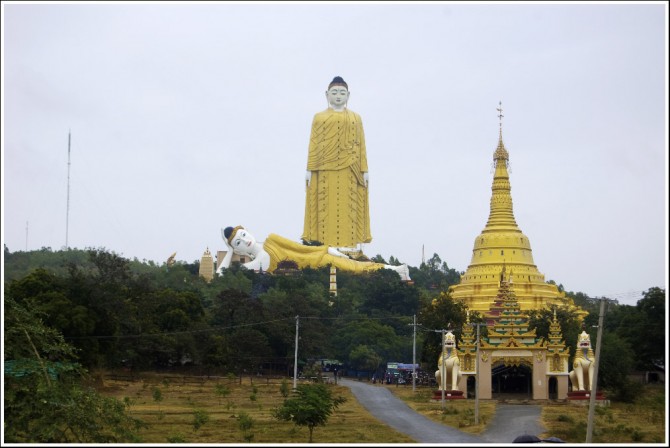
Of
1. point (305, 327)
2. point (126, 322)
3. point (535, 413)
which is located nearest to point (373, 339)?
point (305, 327)

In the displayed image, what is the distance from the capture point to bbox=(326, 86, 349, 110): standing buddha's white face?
11238 centimetres

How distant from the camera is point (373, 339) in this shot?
72438 mm

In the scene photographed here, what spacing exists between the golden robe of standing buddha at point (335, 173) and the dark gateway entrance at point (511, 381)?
2406 inches

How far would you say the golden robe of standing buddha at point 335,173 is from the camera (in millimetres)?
111438

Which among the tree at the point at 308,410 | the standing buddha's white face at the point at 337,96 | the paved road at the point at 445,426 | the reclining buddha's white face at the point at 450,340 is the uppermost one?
the standing buddha's white face at the point at 337,96

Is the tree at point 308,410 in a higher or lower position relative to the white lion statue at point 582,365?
lower

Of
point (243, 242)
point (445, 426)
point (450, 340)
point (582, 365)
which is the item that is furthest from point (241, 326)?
point (243, 242)

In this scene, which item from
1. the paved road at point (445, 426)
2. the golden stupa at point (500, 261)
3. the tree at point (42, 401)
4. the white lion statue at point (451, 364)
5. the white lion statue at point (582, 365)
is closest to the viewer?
the tree at point (42, 401)

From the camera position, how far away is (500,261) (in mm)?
72562

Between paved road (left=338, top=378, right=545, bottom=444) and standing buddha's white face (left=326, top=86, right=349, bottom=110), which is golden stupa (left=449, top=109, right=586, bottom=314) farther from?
standing buddha's white face (left=326, top=86, right=349, bottom=110)

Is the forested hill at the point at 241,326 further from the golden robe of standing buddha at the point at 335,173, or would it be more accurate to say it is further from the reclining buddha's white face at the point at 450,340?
the golden robe of standing buddha at the point at 335,173

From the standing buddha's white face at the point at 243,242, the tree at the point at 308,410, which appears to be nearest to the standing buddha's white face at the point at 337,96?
the standing buddha's white face at the point at 243,242

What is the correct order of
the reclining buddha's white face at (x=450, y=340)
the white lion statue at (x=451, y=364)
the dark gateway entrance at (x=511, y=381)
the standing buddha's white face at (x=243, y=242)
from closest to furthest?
the white lion statue at (x=451, y=364) < the reclining buddha's white face at (x=450, y=340) < the dark gateway entrance at (x=511, y=381) < the standing buddha's white face at (x=243, y=242)

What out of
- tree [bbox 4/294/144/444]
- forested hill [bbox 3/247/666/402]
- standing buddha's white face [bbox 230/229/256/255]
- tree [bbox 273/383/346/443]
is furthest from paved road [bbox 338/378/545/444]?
standing buddha's white face [bbox 230/229/256/255]
